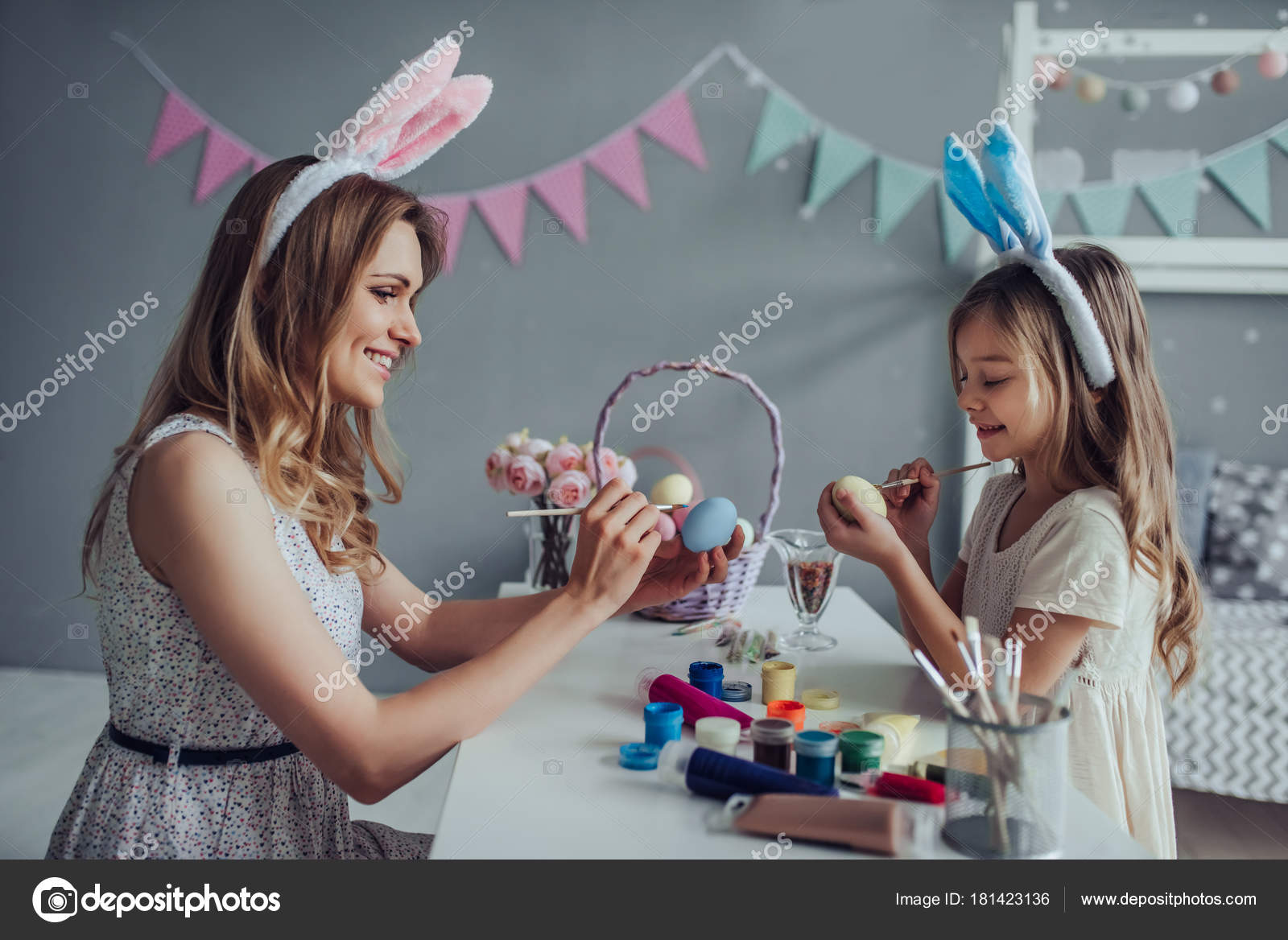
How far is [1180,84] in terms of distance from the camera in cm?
240

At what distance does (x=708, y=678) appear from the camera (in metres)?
1.11

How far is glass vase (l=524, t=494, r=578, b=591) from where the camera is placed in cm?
175

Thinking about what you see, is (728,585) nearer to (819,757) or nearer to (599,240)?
(819,757)

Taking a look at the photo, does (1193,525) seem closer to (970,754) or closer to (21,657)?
(970,754)

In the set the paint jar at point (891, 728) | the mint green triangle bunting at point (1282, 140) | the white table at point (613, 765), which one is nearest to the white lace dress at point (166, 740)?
the white table at point (613, 765)

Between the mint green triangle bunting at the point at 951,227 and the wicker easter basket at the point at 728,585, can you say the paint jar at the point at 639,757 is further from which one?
the mint green triangle bunting at the point at 951,227

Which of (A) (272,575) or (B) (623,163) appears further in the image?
(B) (623,163)

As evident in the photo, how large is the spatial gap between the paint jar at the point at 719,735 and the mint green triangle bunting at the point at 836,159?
1.96 meters

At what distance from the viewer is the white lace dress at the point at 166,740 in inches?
37.6

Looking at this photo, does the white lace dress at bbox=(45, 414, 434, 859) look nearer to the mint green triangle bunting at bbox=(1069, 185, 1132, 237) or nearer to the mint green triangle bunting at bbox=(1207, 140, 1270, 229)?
the mint green triangle bunting at bbox=(1069, 185, 1132, 237)

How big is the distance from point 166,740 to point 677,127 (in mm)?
2094
